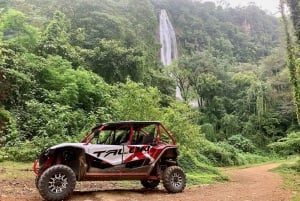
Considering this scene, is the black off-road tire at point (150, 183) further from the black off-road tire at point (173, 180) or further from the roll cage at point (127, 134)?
the roll cage at point (127, 134)

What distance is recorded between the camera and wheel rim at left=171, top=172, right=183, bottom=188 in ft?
33.3

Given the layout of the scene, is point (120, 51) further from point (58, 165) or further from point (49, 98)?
point (58, 165)

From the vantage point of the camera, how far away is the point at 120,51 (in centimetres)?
2736

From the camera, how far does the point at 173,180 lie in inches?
400

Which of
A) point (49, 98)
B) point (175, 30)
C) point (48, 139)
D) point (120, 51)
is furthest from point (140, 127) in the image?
point (175, 30)

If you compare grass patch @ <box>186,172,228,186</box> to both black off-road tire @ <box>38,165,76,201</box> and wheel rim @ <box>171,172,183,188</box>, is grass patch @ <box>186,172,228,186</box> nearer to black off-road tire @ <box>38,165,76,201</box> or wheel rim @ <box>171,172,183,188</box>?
wheel rim @ <box>171,172,183,188</box>

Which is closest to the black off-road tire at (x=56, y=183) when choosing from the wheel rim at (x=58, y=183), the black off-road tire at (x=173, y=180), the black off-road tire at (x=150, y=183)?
the wheel rim at (x=58, y=183)

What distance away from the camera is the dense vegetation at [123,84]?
16.8 meters

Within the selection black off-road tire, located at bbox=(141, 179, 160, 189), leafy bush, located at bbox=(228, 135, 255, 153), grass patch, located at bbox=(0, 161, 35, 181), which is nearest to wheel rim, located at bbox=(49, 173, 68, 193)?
grass patch, located at bbox=(0, 161, 35, 181)

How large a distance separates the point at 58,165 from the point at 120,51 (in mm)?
19756

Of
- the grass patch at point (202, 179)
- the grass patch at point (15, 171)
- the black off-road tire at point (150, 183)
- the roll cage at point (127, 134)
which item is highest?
the roll cage at point (127, 134)

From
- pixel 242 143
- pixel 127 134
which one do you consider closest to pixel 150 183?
pixel 127 134

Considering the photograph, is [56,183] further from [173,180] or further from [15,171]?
[15,171]

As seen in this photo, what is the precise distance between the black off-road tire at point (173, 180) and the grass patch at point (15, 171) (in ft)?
13.5
